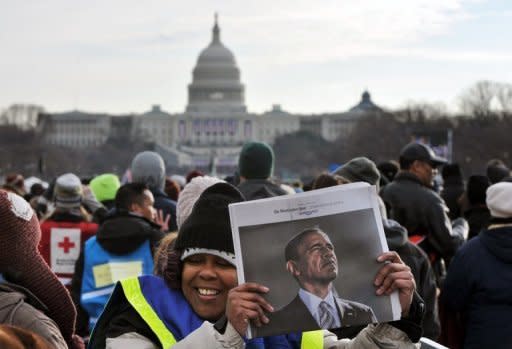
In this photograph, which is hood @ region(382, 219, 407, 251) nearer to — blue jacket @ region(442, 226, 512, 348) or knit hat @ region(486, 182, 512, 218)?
blue jacket @ region(442, 226, 512, 348)

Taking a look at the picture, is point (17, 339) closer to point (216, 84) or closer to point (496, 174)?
point (496, 174)

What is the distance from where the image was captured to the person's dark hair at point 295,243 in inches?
138

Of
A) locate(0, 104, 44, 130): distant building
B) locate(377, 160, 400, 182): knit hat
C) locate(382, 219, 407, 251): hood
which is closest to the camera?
locate(382, 219, 407, 251): hood

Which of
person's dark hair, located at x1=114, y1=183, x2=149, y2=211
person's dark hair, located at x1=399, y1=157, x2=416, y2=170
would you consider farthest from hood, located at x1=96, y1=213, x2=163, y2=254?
person's dark hair, located at x1=399, y1=157, x2=416, y2=170

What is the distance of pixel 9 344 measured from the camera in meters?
2.71

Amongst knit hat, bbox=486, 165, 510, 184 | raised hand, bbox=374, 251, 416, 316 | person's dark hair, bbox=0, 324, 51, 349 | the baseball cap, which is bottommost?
person's dark hair, bbox=0, 324, 51, 349

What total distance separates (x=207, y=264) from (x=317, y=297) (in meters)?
0.50

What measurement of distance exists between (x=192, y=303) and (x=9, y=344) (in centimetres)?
123

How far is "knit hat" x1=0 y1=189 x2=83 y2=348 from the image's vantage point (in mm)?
3898

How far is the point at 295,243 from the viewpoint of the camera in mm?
3518

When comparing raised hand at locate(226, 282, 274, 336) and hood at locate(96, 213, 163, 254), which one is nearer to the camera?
raised hand at locate(226, 282, 274, 336)

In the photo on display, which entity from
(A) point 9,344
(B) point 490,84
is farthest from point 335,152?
(A) point 9,344

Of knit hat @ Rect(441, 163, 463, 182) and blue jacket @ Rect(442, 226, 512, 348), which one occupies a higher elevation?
knit hat @ Rect(441, 163, 463, 182)

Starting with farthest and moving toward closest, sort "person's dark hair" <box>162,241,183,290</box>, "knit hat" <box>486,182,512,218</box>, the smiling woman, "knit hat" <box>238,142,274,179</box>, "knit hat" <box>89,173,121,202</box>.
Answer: "knit hat" <box>89,173,121,202</box> → "knit hat" <box>238,142,274,179</box> → "knit hat" <box>486,182,512,218</box> → "person's dark hair" <box>162,241,183,290</box> → the smiling woman
